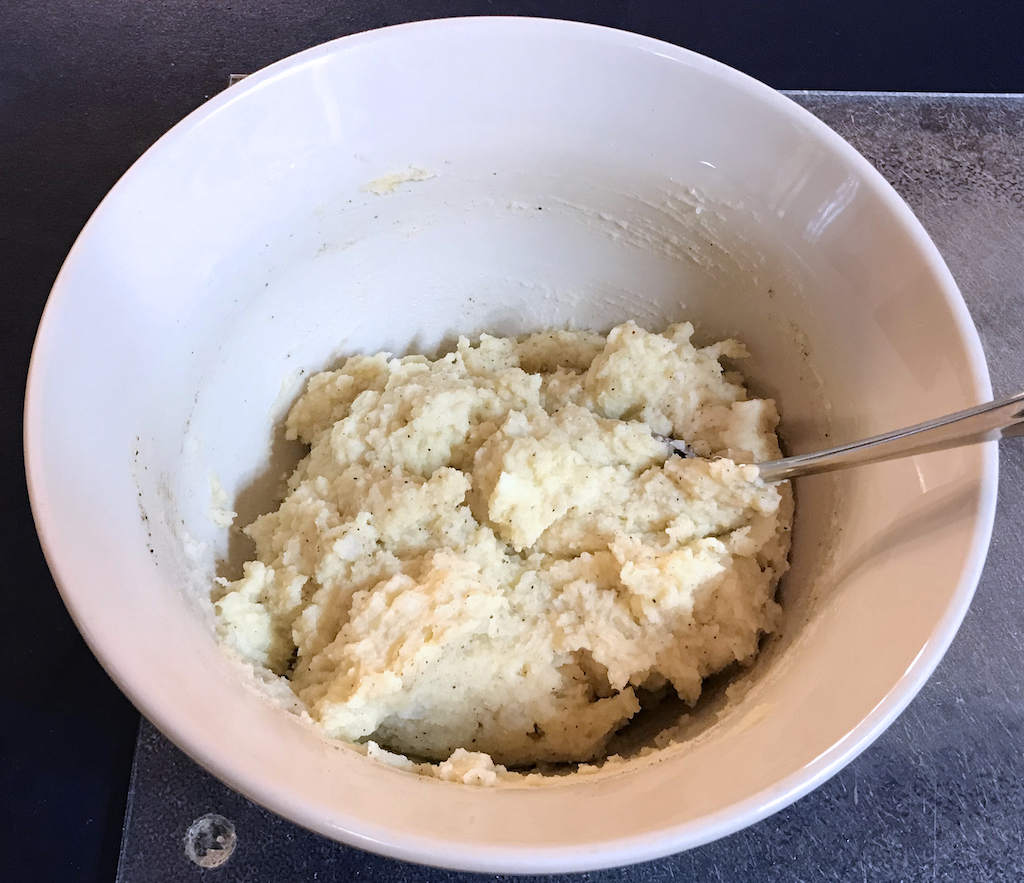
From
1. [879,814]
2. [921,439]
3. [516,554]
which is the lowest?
[879,814]

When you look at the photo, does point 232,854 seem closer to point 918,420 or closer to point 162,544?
point 162,544

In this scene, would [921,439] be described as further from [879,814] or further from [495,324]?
[495,324]

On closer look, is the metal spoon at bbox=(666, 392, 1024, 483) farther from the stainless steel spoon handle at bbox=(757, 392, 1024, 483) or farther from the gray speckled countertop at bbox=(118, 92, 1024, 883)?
the gray speckled countertop at bbox=(118, 92, 1024, 883)

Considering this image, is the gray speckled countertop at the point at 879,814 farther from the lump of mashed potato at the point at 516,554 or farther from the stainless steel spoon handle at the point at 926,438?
the stainless steel spoon handle at the point at 926,438

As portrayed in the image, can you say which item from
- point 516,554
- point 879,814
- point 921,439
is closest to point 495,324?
point 516,554

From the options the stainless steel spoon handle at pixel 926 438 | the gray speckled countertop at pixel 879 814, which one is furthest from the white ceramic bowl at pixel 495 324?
the gray speckled countertop at pixel 879 814

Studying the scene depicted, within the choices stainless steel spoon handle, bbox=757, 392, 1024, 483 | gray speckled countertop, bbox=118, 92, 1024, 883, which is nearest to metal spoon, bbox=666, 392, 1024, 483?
stainless steel spoon handle, bbox=757, 392, 1024, 483
